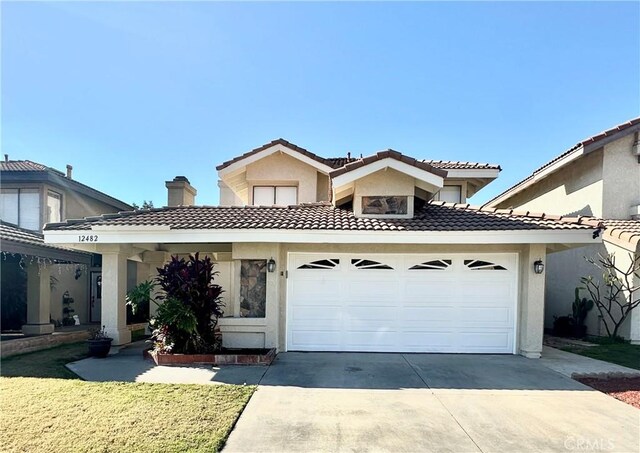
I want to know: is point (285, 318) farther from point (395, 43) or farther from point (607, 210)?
point (607, 210)

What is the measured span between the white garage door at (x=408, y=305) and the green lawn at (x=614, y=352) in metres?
2.36

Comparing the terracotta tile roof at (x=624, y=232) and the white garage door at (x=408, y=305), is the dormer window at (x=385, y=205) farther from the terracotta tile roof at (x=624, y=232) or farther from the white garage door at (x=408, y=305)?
the terracotta tile roof at (x=624, y=232)

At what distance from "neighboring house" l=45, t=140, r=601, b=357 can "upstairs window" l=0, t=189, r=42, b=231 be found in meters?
7.40

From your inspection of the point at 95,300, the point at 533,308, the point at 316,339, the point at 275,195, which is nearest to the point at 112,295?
the point at 316,339

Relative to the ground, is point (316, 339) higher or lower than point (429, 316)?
lower

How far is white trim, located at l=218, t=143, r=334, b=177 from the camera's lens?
13.5 metres

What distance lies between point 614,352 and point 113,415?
12730 mm

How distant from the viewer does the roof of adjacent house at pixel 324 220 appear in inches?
340

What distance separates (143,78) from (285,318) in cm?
1032

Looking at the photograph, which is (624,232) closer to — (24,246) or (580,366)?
(580,366)

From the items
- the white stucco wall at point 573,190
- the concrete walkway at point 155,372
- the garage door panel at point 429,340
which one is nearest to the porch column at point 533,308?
the garage door panel at point 429,340

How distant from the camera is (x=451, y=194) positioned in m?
14.7

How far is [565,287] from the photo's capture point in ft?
45.8

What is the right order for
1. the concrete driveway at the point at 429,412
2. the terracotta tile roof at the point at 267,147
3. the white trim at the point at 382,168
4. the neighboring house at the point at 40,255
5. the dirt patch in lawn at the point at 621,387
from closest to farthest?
the concrete driveway at the point at 429,412, the dirt patch in lawn at the point at 621,387, the white trim at the point at 382,168, the neighboring house at the point at 40,255, the terracotta tile roof at the point at 267,147
